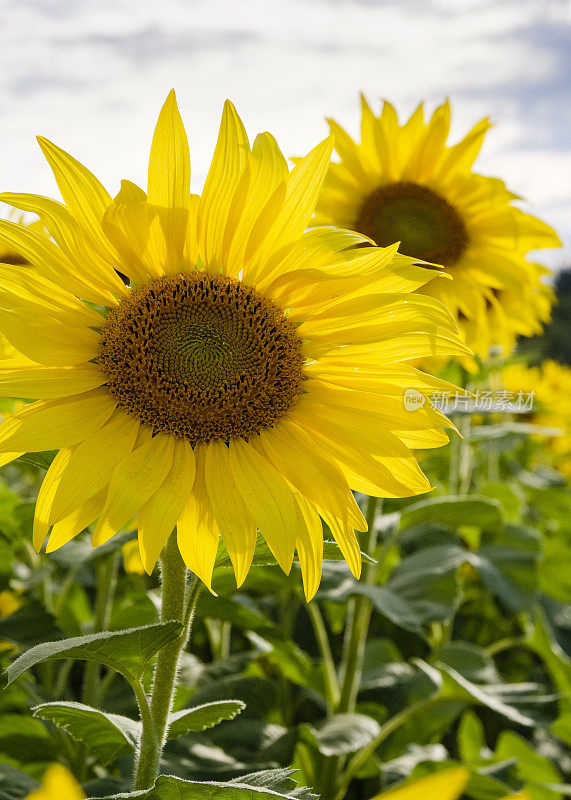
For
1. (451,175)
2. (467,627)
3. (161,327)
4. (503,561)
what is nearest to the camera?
(161,327)

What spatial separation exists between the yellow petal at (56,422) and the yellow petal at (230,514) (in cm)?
16

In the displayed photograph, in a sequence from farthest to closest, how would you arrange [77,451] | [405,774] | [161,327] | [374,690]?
[374,690] → [405,774] → [161,327] → [77,451]

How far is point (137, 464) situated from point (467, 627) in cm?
239

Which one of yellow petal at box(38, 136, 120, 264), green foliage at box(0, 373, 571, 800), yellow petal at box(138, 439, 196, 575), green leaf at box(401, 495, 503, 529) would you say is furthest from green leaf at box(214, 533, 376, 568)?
green leaf at box(401, 495, 503, 529)

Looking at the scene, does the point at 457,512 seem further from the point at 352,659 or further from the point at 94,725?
the point at 94,725

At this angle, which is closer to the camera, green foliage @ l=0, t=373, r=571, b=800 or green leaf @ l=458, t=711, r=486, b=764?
green foliage @ l=0, t=373, r=571, b=800

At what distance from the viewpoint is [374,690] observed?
7.18 feet

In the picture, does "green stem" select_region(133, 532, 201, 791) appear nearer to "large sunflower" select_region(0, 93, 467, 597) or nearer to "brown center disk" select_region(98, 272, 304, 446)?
"large sunflower" select_region(0, 93, 467, 597)

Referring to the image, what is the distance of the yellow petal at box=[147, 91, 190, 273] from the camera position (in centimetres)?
105

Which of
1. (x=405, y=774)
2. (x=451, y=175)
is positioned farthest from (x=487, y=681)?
(x=451, y=175)

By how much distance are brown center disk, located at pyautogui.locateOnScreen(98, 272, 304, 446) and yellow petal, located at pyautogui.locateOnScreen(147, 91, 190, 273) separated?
4.3 inches

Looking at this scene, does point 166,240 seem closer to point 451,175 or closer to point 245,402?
point 245,402

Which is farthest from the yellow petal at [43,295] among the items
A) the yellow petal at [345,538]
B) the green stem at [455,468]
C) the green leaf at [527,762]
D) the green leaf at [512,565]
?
the green stem at [455,468]

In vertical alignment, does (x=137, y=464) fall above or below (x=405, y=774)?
above
